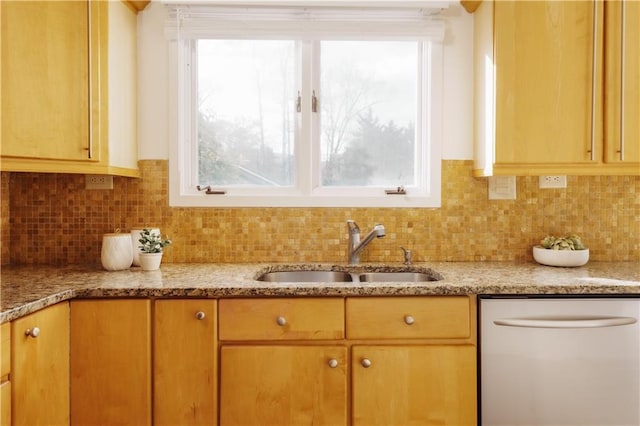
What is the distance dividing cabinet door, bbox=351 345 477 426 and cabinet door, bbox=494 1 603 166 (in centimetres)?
102

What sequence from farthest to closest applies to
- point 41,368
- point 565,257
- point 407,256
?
point 407,256 < point 565,257 < point 41,368

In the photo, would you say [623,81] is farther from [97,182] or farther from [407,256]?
[97,182]

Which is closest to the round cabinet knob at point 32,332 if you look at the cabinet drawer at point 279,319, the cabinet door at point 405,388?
the cabinet drawer at point 279,319

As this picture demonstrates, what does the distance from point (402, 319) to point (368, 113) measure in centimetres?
119

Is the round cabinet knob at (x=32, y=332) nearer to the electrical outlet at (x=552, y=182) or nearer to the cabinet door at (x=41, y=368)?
the cabinet door at (x=41, y=368)

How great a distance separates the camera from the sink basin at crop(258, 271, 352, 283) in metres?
2.20

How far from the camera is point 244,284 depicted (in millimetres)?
1715

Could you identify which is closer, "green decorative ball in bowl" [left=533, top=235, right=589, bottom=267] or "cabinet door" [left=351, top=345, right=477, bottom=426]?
"cabinet door" [left=351, top=345, right=477, bottom=426]

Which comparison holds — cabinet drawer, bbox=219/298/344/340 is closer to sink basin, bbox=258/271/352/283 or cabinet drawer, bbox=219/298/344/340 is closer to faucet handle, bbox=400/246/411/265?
sink basin, bbox=258/271/352/283

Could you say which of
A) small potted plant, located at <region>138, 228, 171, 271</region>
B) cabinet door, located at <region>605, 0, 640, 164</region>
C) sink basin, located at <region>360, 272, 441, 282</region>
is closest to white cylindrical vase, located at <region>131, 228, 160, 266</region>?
small potted plant, located at <region>138, 228, 171, 271</region>

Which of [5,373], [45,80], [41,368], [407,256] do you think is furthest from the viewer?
[407,256]

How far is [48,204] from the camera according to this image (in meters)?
2.25

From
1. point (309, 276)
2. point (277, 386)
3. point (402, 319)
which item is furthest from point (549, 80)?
point (277, 386)

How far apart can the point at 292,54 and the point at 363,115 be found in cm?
50
